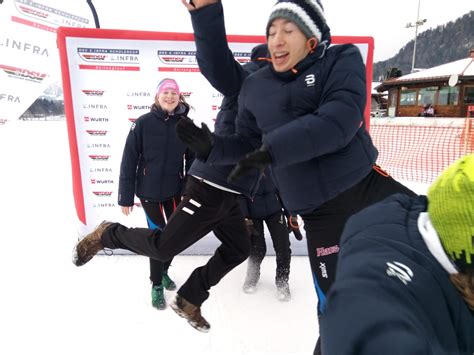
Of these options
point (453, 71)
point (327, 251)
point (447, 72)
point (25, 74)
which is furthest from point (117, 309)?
point (447, 72)

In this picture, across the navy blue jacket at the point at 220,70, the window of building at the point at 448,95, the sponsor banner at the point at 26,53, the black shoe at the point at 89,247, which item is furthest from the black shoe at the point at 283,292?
the window of building at the point at 448,95

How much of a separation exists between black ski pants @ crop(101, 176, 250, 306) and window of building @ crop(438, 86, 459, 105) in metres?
28.0

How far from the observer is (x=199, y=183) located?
216cm

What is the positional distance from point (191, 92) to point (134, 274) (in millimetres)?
1954

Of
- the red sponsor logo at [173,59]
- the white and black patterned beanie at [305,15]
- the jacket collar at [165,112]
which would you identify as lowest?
the jacket collar at [165,112]

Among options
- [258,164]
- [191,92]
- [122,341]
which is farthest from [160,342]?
[191,92]

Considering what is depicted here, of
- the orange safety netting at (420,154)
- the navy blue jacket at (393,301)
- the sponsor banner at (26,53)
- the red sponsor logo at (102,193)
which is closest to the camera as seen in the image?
the navy blue jacket at (393,301)

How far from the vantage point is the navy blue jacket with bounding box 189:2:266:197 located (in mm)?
1573

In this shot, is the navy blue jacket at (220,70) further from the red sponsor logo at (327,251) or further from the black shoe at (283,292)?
the black shoe at (283,292)

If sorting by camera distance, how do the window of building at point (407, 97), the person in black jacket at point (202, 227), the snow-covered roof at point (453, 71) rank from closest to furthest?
the person in black jacket at point (202, 227) < the snow-covered roof at point (453, 71) < the window of building at point (407, 97)

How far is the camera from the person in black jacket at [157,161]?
2791mm

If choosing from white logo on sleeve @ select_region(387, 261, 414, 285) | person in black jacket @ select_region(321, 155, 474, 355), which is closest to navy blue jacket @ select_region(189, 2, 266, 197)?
person in black jacket @ select_region(321, 155, 474, 355)

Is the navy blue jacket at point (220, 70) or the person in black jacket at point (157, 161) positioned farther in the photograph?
the person in black jacket at point (157, 161)

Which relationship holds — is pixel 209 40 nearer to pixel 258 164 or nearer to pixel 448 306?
pixel 258 164
